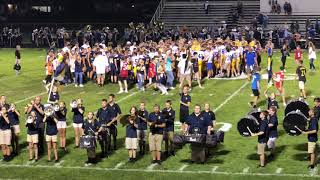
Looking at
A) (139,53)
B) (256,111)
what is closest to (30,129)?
(256,111)

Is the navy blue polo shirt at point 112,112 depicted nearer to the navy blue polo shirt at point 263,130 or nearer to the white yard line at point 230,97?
the navy blue polo shirt at point 263,130

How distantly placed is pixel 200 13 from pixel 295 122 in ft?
120

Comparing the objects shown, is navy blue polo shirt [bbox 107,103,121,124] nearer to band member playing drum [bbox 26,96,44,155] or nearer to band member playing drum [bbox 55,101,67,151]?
band member playing drum [bbox 55,101,67,151]

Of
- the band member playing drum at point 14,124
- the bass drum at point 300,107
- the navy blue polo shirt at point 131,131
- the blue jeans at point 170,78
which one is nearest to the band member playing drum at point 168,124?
the navy blue polo shirt at point 131,131

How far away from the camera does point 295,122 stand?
16250 millimetres

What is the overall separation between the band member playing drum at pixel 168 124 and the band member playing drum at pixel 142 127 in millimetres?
477

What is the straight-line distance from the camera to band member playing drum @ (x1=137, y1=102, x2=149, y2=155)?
1703 cm

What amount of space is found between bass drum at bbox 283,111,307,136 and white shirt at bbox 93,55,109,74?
12.7m

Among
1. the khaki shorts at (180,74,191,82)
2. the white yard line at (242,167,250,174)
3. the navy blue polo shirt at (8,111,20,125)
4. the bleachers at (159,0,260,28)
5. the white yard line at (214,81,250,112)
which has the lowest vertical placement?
the white yard line at (242,167,250,174)

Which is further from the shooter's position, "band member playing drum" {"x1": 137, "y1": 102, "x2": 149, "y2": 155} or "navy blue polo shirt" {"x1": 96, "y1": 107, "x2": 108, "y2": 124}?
"navy blue polo shirt" {"x1": 96, "y1": 107, "x2": 108, "y2": 124}

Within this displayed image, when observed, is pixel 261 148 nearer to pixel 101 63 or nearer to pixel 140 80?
pixel 140 80

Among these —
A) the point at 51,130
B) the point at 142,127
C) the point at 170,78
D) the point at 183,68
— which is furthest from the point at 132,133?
the point at 170,78

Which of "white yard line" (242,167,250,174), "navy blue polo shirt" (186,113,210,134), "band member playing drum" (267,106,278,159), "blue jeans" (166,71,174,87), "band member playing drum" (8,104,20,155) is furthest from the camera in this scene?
"blue jeans" (166,71,174,87)

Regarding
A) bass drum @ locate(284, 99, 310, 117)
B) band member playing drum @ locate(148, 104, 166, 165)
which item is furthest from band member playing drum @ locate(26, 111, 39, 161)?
bass drum @ locate(284, 99, 310, 117)
